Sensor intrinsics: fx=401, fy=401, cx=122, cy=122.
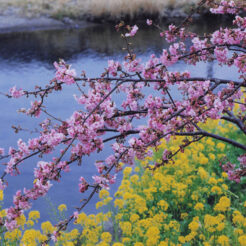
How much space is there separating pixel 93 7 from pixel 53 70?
697cm

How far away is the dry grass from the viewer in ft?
58.0

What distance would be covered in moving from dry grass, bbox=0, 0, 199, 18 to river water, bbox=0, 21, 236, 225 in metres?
0.87

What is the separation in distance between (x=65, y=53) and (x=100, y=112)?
11.4 metres

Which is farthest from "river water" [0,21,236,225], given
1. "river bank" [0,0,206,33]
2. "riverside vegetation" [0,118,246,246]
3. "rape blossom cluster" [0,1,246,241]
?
"rape blossom cluster" [0,1,246,241]

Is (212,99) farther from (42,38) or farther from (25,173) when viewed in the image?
(42,38)

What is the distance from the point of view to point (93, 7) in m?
18.1

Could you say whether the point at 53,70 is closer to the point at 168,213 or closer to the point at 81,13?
the point at 81,13

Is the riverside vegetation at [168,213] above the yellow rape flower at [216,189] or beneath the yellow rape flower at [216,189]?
beneath

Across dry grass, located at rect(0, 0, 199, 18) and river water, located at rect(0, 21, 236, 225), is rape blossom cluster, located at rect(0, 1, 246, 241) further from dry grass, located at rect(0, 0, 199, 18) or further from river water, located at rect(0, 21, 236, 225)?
dry grass, located at rect(0, 0, 199, 18)

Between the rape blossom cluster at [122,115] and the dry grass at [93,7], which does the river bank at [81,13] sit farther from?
the rape blossom cluster at [122,115]

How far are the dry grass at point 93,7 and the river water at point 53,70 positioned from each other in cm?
87

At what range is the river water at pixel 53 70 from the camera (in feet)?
21.5

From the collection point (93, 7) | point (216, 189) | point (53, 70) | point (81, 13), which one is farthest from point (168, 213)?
point (81, 13)

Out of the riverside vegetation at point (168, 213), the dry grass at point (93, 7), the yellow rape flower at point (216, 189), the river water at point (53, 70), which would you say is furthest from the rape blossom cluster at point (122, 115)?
the dry grass at point (93, 7)
